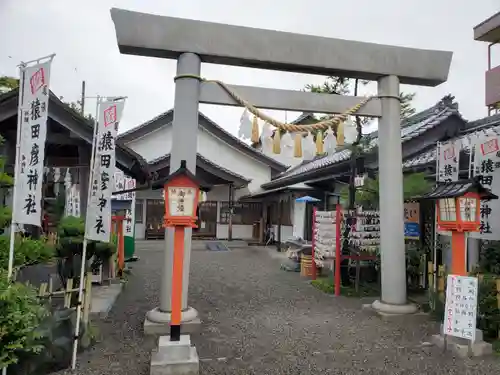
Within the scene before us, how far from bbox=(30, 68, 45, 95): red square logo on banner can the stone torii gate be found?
174 centimetres

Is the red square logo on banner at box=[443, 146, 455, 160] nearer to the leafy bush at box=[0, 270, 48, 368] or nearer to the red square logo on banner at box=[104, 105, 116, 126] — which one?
the red square logo on banner at box=[104, 105, 116, 126]

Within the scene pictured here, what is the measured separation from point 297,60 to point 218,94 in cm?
160

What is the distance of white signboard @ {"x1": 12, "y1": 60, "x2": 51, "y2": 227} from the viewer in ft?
16.1

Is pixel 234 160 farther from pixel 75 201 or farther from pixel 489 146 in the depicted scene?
pixel 489 146

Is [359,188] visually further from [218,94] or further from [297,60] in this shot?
[218,94]

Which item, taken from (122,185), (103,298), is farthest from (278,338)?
(122,185)

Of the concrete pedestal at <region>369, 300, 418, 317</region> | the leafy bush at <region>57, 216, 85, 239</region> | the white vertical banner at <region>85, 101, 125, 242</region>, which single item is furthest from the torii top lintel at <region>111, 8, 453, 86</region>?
the concrete pedestal at <region>369, 300, 418, 317</region>

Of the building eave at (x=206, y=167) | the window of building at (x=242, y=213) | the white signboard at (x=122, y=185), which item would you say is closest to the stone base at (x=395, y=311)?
the white signboard at (x=122, y=185)

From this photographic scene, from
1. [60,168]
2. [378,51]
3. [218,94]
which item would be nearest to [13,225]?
[218,94]

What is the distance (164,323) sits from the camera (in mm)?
6219

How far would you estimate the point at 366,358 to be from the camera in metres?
5.36

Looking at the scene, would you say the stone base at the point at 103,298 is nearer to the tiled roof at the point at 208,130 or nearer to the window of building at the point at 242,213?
the window of building at the point at 242,213

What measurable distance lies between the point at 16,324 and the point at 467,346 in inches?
221

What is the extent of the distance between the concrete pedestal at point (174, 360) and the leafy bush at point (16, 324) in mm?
1301
